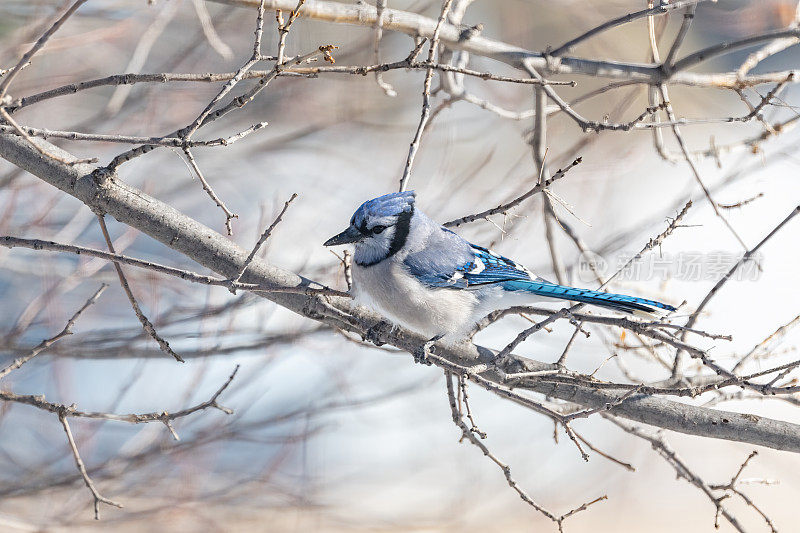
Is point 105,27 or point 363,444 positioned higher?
point 105,27

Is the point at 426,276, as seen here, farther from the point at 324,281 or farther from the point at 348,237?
the point at 324,281

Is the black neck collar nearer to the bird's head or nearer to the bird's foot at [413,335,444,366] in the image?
the bird's head

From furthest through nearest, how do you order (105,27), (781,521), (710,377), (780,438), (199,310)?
1. (781,521)
2. (105,27)
3. (199,310)
4. (710,377)
5. (780,438)

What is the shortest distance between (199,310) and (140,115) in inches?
39.5

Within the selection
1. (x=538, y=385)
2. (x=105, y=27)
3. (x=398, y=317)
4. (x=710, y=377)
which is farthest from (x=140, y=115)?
(x=710, y=377)

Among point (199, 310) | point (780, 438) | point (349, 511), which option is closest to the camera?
point (780, 438)

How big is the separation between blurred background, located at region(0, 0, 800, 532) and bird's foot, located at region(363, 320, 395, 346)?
474mm

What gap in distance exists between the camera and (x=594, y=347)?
13.9 feet

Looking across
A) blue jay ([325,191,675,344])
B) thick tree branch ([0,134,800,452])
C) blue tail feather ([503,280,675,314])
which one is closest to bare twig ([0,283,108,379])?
thick tree branch ([0,134,800,452])

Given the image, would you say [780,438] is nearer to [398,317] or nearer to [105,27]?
[398,317]

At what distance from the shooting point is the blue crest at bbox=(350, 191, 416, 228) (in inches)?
79.3

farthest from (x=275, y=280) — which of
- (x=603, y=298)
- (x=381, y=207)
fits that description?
(x=603, y=298)

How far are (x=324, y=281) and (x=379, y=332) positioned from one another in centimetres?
82

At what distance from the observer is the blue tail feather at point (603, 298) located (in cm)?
178
